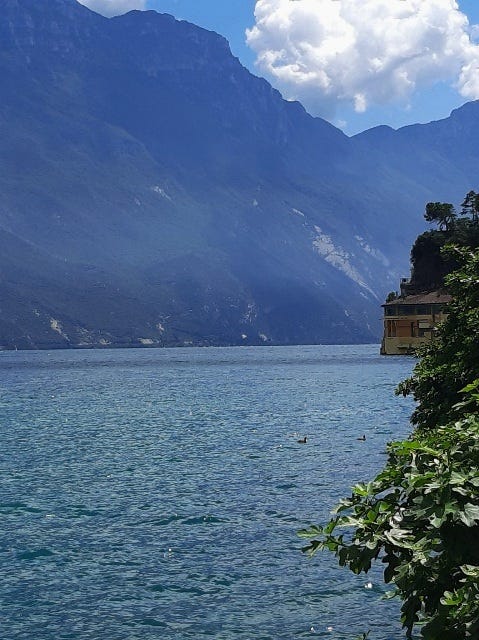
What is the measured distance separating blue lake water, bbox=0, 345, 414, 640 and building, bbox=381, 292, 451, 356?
10947cm

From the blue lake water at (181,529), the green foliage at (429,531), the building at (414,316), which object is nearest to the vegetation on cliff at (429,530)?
the green foliage at (429,531)

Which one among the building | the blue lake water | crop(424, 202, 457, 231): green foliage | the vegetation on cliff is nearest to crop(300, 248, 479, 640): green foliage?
the vegetation on cliff

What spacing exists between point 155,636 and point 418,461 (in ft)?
33.1

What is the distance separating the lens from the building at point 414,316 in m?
172

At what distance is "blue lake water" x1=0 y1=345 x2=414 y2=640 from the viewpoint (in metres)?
18.3

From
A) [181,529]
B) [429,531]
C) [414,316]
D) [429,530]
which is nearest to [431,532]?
[429,531]

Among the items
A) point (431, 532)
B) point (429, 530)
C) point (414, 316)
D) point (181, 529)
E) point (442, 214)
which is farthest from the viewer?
point (414, 316)

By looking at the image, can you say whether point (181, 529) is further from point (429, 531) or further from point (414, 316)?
point (414, 316)

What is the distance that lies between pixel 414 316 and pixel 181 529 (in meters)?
155

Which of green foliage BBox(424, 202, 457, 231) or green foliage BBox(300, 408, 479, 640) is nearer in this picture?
green foliage BBox(300, 408, 479, 640)

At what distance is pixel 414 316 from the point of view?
17600 cm

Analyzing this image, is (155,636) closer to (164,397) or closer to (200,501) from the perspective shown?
(200,501)

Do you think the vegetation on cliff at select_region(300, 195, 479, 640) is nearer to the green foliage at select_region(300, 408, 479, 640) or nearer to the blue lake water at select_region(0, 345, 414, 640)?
the green foliage at select_region(300, 408, 479, 640)

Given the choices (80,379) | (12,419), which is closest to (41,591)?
(12,419)
